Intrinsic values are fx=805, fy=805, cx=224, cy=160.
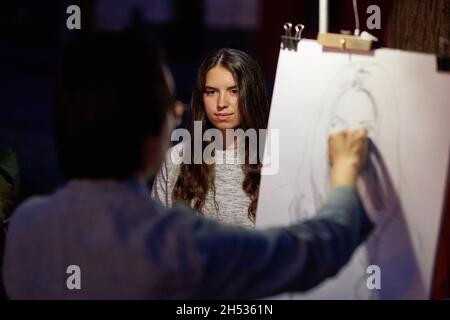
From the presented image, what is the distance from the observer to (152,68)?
1.74 meters

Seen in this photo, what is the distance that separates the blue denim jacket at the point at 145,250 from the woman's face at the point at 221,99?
4.11 feet

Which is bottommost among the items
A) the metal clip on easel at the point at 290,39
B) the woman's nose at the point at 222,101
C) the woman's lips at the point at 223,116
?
the woman's lips at the point at 223,116

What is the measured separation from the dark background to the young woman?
0.68 metres

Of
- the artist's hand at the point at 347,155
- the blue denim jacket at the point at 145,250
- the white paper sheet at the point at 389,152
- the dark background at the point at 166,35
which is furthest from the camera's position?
the dark background at the point at 166,35

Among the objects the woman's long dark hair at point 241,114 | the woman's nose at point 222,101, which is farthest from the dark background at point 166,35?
the woman's nose at point 222,101

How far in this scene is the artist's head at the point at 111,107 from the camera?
169 cm

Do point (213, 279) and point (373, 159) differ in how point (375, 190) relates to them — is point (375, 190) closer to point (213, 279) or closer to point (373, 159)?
point (373, 159)

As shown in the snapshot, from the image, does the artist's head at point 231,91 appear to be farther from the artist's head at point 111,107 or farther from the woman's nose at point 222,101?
the artist's head at point 111,107

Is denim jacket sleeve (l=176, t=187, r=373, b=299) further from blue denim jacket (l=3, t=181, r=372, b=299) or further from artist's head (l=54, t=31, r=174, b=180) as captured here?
artist's head (l=54, t=31, r=174, b=180)

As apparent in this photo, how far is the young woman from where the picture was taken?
302 centimetres

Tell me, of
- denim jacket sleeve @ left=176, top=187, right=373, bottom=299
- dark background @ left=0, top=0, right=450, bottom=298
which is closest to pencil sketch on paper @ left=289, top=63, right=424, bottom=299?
denim jacket sleeve @ left=176, top=187, right=373, bottom=299

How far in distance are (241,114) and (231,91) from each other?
10cm

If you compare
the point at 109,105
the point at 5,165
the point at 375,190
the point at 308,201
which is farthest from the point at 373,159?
the point at 5,165

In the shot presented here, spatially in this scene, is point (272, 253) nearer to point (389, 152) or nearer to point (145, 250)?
point (145, 250)
